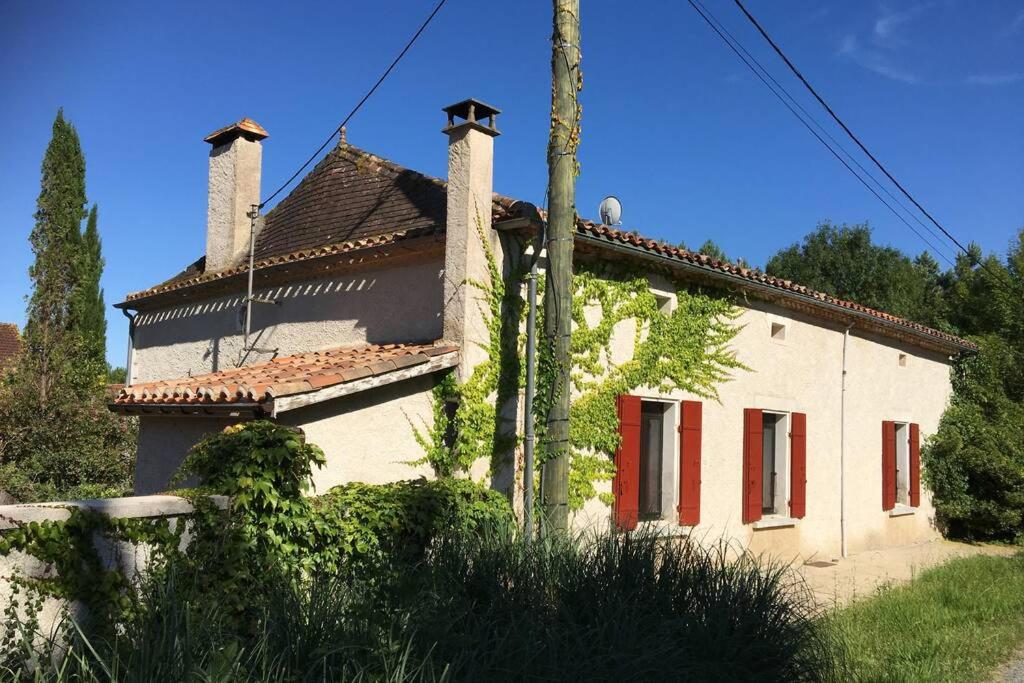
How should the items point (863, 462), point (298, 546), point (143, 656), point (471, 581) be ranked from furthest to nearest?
point (863, 462) → point (298, 546) → point (471, 581) → point (143, 656)

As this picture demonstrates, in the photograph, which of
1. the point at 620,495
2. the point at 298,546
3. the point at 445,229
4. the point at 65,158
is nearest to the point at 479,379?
the point at 445,229

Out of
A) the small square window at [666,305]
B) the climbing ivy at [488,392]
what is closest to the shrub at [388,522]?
the climbing ivy at [488,392]

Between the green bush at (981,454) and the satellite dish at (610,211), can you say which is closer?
the satellite dish at (610,211)

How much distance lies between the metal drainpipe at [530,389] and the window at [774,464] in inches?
198

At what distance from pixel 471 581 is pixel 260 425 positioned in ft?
6.19

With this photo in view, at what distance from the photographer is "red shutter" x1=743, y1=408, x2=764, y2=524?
1064 centimetres

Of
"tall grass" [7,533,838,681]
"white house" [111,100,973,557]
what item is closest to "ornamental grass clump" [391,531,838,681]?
"tall grass" [7,533,838,681]

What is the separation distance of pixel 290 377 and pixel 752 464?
638 centimetres

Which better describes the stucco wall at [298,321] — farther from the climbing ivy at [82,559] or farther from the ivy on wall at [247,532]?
the climbing ivy at [82,559]

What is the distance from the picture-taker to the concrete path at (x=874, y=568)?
941 cm

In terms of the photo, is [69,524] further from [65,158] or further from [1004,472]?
[1004,472]

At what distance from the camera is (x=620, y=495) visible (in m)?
8.81

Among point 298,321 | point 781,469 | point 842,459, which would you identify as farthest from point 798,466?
point 298,321

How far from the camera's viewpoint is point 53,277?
13.4 metres
